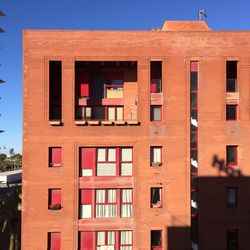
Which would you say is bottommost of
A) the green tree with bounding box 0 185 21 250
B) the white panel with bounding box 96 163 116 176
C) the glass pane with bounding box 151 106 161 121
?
the green tree with bounding box 0 185 21 250

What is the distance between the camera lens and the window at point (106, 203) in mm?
22906

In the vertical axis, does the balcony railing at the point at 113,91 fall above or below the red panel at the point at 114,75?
below

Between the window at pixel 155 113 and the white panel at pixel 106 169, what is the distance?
4.87 meters

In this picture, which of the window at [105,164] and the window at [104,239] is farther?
the window at [105,164]

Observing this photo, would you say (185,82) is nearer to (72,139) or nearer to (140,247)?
(72,139)

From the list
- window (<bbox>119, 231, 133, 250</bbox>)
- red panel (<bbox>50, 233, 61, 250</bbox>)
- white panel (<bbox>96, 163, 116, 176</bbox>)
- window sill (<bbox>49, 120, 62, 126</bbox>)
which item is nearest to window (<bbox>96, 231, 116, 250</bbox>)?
window (<bbox>119, 231, 133, 250</bbox>)

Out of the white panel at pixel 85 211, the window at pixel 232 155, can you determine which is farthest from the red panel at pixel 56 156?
the window at pixel 232 155

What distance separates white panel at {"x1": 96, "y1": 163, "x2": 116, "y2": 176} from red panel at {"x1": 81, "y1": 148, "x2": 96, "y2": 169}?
0.55 meters

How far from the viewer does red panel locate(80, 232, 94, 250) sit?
22.8 meters

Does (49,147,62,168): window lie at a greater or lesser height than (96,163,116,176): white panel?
greater

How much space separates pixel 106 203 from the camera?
23.1 metres

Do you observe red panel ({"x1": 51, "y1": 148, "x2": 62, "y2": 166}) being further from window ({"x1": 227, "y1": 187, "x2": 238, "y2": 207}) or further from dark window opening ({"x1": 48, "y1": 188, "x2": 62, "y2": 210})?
window ({"x1": 227, "y1": 187, "x2": 238, "y2": 207})

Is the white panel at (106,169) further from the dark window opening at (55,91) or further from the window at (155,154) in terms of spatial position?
the dark window opening at (55,91)

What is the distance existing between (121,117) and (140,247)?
34.2 feet
